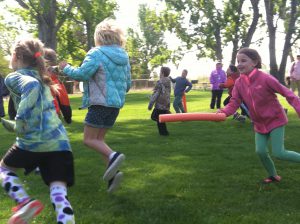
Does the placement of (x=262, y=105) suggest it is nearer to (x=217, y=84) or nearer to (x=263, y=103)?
(x=263, y=103)

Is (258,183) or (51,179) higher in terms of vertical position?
(51,179)

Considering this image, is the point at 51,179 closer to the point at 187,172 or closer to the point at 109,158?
the point at 109,158

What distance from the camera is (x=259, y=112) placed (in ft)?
17.8

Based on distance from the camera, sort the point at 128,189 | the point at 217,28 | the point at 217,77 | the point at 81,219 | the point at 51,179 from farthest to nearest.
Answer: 1. the point at 217,28
2. the point at 217,77
3. the point at 128,189
4. the point at 81,219
5. the point at 51,179

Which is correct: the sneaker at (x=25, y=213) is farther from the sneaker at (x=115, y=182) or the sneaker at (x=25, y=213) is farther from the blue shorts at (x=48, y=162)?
the sneaker at (x=115, y=182)

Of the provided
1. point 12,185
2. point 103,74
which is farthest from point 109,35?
point 12,185

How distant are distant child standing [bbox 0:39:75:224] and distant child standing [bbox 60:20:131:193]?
1190 millimetres

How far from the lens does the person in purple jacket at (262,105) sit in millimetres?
5336

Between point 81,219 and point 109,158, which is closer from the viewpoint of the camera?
point 81,219

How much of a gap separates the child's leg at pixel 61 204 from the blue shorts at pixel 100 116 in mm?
1673

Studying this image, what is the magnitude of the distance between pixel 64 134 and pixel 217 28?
41858mm

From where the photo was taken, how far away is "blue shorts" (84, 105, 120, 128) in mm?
5227

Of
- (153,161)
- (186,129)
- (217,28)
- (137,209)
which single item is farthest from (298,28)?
(137,209)

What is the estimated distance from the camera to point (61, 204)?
3523mm
